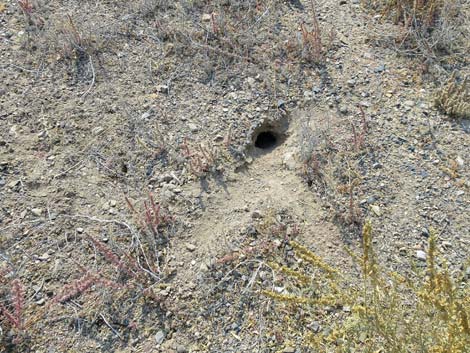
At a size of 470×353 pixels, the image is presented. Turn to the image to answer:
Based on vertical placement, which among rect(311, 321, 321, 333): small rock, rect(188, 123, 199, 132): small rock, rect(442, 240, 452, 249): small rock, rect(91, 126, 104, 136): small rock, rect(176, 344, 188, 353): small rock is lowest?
rect(176, 344, 188, 353): small rock

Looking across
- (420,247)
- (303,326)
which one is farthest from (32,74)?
(420,247)

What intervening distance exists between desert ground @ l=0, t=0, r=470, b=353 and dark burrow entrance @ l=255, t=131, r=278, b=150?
1 cm

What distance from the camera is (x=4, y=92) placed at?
393 cm

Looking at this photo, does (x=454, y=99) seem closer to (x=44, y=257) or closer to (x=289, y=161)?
(x=289, y=161)

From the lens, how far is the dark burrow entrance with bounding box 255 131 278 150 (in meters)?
3.66

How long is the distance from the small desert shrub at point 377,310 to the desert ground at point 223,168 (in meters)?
0.02

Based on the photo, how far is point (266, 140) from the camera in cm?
371

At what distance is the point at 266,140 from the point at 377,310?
6.07 ft

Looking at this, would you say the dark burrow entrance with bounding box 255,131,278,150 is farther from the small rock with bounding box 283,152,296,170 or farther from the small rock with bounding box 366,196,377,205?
the small rock with bounding box 366,196,377,205

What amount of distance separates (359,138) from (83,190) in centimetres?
192

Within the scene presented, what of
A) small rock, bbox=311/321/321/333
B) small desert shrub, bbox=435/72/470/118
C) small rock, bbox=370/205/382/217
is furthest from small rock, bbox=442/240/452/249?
small desert shrub, bbox=435/72/470/118

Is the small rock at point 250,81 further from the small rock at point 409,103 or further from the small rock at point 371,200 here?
the small rock at point 371,200

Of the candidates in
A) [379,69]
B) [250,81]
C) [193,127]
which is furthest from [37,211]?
[379,69]

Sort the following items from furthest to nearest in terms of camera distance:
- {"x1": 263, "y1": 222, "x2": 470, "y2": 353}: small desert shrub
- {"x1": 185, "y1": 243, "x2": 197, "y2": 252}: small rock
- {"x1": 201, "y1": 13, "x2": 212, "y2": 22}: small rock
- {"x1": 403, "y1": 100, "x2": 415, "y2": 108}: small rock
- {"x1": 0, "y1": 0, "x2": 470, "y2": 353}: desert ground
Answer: {"x1": 201, "y1": 13, "x2": 212, "y2": 22}: small rock, {"x1": 403, "y1": 100, "x2": 415, "y2": 108}: small rock, {"x1": 185, "y1": 243, "x2": 197, "y2": 252}: small rock, {"x1": 0, "y1": 0, "x2": 470, "y2": 353}: desert ground, {"x1": 263, "y1": 222, "x2": 470, "y2": 353}: small desert shrub
